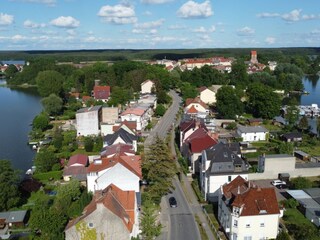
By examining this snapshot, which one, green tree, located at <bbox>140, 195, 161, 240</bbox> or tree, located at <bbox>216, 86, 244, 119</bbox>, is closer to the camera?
green tree, located at <bbox>140, 195, 161, 240</bbox>

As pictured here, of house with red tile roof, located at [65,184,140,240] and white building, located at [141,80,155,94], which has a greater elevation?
white building, located at [141,80,155,94]

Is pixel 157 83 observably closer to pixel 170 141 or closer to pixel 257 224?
pixel 170 141

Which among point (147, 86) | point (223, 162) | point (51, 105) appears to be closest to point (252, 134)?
point (223, 162)

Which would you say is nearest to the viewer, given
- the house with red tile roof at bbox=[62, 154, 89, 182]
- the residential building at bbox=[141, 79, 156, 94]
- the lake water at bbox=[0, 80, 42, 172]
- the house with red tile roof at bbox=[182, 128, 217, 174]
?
the house with red tile roof at bbox=[62, 154, 89, 182]

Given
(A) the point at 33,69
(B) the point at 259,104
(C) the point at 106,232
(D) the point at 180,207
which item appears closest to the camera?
(C) the point at 106,232

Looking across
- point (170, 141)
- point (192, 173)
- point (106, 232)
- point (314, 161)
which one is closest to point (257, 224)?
point (106, 232)

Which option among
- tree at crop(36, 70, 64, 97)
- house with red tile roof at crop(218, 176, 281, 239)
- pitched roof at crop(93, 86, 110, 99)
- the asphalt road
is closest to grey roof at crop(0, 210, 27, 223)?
the asphalt road

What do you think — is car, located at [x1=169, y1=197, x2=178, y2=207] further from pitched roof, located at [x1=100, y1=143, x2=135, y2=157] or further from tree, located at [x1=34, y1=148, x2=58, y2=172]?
tree, located at [x1=34, y1=148, x2=58, y2=172]
